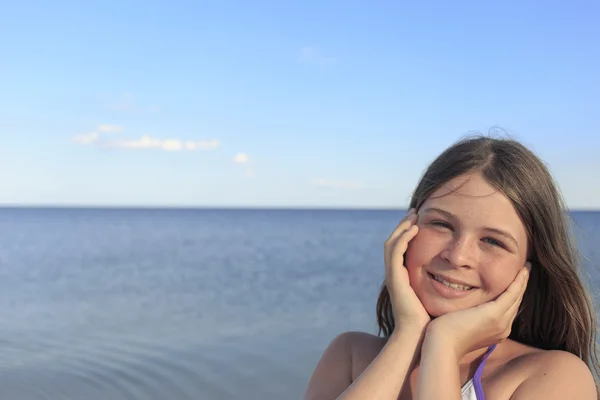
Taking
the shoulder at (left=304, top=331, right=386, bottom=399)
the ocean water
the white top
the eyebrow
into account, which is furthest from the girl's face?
the ocean water

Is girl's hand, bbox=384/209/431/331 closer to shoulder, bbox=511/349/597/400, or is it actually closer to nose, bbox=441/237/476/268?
nose, bbox=441/237/476/268

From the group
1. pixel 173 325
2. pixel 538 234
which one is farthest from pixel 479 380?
pixel 173 325

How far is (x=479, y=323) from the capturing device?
2383 mm

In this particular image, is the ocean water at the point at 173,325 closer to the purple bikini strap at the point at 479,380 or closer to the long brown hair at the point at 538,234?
the long brown hair at the point at 538,234

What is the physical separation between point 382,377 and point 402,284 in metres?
0.40

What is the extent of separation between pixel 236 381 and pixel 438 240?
5401 millimetres

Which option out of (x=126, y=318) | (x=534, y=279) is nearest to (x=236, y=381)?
(x=126, y=318)

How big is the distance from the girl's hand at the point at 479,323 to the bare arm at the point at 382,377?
4.0 inches

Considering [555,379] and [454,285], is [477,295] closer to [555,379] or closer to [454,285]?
[454,285]

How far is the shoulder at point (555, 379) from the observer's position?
2.32 metres

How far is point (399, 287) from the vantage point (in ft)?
8.20

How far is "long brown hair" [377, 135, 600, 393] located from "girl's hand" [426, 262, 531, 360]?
0.78 feet

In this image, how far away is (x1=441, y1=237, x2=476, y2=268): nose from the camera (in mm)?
2404

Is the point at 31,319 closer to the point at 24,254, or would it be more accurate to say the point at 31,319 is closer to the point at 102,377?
the point at 102,377
